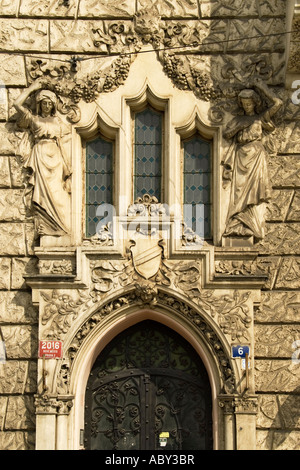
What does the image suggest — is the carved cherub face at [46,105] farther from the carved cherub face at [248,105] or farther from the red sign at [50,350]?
the red sign at [50,350]

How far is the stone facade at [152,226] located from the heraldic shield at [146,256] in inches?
0.9

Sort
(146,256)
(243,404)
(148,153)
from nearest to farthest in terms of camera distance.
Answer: (243,404) < (146,256) < (148,153)

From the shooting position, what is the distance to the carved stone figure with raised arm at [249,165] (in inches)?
632

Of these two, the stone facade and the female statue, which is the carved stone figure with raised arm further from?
the female statue

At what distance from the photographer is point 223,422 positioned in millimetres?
15531

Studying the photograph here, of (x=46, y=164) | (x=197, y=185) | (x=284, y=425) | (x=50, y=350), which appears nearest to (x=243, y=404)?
(x=284, y=425)

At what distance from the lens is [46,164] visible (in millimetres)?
16219

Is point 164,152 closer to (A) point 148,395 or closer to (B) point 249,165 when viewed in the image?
(B) point 249,165

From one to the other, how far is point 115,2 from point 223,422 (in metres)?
6.68

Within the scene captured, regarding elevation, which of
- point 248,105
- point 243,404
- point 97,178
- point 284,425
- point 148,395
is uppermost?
point 248,105

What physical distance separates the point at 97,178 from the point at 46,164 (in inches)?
34.4

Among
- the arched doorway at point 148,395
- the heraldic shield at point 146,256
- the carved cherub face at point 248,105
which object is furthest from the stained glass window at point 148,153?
the arched doorway at point 148,395

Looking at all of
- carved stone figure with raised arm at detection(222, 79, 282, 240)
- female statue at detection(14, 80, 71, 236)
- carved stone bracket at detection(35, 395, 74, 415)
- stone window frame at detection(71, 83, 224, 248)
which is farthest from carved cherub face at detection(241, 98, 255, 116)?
carved stone bracket at detection(35, 395, 74, 415)

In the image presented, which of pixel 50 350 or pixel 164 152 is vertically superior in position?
pixel 164 152
